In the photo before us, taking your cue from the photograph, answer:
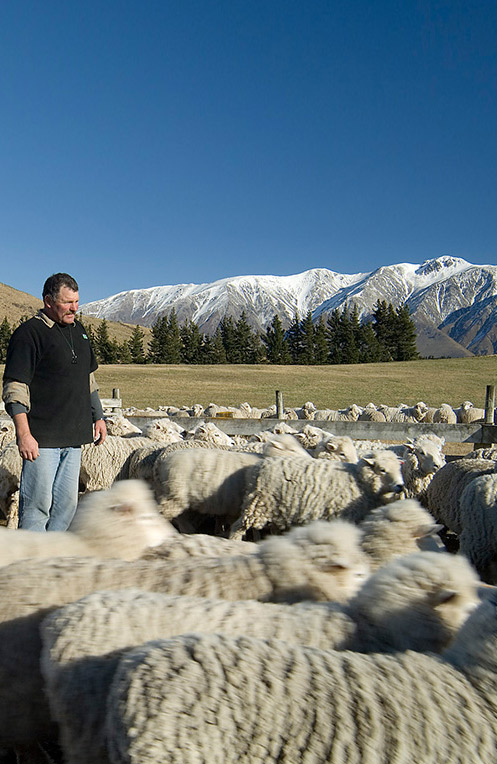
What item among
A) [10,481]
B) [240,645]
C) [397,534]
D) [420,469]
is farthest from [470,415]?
[240,645]

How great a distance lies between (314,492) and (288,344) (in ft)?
202

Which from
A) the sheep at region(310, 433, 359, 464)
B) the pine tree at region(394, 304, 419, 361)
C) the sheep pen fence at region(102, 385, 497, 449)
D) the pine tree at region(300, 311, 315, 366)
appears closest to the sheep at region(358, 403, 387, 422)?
the sheep pen fence at region(102, 385, 497, 449)

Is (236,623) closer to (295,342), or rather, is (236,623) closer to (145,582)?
(145,582)

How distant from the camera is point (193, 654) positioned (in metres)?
1.65

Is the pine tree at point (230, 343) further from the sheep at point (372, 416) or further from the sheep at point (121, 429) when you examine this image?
the sheep at point (121, 429)

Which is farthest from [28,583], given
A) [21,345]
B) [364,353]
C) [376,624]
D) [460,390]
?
[364,353]

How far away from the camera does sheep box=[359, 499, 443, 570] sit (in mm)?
2986

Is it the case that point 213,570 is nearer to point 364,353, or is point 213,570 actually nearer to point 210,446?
point 210,446

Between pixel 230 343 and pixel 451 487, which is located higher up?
pixel 230 343

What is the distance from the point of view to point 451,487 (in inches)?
217

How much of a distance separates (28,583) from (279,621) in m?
1.03

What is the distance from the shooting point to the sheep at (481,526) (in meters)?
4.16

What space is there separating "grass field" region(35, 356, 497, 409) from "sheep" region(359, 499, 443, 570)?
23.8 m

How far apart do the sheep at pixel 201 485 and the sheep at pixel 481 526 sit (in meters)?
2.11
